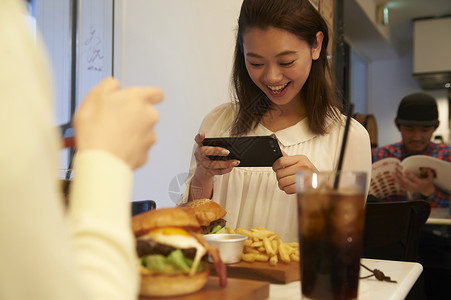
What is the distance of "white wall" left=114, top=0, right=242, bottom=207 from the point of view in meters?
2.15

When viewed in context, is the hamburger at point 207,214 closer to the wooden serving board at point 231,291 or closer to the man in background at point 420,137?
the wooden serving board at point 231,291

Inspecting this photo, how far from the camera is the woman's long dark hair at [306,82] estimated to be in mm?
1528

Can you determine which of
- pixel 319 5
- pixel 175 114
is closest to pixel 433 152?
pixel 319 5

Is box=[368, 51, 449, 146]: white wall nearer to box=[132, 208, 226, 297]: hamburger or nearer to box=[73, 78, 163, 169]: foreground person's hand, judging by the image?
box=[132, 208, 226, 297]: hamburger

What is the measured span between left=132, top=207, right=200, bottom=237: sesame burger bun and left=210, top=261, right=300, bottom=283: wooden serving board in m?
0.23

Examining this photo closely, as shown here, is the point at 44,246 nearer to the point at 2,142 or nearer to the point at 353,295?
the point at 2,142

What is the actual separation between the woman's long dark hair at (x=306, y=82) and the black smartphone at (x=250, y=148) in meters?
0.33

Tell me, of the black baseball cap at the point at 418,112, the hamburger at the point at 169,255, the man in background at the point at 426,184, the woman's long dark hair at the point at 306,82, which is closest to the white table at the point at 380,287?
the hamburger at the point at 169,255

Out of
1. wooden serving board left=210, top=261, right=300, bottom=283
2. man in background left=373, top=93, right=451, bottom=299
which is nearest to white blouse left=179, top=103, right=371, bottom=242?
wooden serving board left=210, top=261, right=300, bottom=283

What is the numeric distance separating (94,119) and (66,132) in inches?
25.2

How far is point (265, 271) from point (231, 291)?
0.20 metres

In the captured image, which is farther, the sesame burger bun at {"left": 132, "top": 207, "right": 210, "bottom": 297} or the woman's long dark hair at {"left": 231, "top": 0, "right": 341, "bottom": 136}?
the woman's long dark hair at {"left": 231, "top": 0, "right": 341, "bottom": 136}

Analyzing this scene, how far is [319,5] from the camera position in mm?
4125

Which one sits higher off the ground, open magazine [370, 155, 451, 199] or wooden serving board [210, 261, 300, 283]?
open magazine [370, 155, 451, 199]
